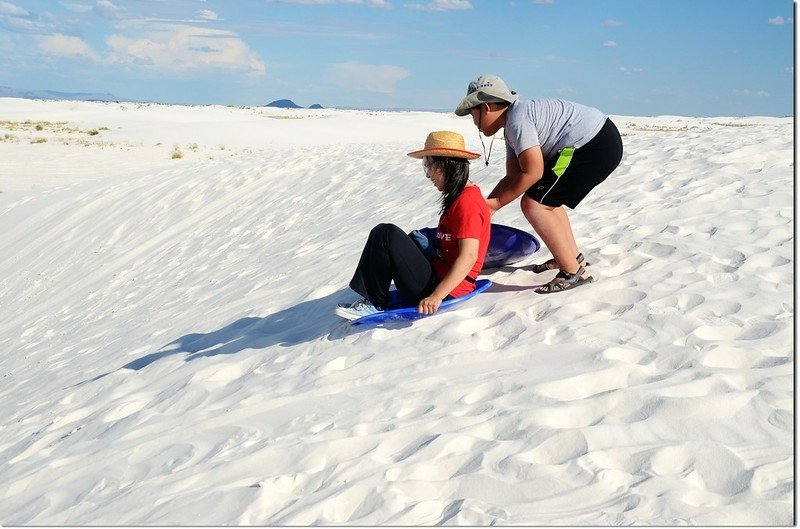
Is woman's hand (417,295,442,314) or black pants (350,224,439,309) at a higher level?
black pants (350,224,439,309)

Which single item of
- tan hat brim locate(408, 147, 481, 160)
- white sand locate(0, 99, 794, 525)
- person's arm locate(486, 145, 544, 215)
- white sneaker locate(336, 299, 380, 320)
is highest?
tan hat brim locate(408, 147, 481, 160)

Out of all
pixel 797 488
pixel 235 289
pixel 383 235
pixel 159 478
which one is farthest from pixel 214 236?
pixel 797 488

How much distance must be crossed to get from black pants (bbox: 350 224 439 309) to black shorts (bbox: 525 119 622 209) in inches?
35.7

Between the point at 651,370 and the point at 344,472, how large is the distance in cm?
155

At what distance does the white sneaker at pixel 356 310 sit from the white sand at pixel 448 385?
5.9 inches

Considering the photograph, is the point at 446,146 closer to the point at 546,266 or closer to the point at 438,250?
the point at 438,250

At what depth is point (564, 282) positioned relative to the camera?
5023 mm

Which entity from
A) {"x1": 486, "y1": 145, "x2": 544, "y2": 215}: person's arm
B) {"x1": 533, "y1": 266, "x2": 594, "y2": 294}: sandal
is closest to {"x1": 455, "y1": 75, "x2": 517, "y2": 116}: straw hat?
{"x1": 486, "y1": 145, "x2": 544, "y2": 215}: person's arm

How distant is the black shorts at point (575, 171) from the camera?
497 cm

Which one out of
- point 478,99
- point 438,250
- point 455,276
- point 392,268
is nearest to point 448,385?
point 455,276

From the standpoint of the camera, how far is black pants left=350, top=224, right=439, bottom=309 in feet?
15.6

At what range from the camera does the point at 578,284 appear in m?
5.03

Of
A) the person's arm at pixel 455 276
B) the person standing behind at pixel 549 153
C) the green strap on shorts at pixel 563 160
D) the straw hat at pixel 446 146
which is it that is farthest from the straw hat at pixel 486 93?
the person's arm at pixel 455 276

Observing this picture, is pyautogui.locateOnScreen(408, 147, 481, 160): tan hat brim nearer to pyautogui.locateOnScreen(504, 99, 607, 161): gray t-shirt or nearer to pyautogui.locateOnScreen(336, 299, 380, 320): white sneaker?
pyautogui.locateOnScreen(504, 99, 607, 161): gray t-shirt
